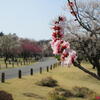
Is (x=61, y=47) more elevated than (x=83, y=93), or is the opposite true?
(x=61, y=47)

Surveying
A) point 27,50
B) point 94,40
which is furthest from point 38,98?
point 27,50

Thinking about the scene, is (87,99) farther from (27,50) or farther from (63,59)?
(27,50)

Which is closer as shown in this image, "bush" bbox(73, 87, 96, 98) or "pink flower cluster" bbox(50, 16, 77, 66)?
"pink flower cluster" bbox(50, 16, 77, 66)

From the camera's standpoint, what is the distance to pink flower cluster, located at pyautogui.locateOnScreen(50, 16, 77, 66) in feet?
→ 13.8

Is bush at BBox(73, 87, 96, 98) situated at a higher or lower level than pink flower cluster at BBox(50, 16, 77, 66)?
lower

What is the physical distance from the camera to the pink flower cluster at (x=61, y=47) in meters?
4.22

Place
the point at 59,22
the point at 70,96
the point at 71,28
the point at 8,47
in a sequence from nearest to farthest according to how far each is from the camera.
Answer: the point at 59,22 < the point at 70,96 < the point at 71,28 < the point at 8,47

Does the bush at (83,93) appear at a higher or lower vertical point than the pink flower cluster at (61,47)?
lower

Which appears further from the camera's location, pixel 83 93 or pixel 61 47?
pixel 83 93

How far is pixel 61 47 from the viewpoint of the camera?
4.41 m

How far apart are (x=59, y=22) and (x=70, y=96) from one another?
13002mm

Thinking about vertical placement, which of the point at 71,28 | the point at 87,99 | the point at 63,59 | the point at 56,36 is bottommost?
the point at 87,99

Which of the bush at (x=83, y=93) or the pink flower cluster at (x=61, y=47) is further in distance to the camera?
the bush at (x=83, y=93)

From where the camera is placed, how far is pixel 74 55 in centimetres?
423
